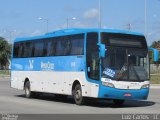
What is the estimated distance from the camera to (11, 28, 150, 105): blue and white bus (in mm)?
19891

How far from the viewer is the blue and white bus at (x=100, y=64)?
1989 centimetres

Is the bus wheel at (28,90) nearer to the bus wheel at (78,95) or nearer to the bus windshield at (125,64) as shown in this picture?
the bus wheel at (78,95)

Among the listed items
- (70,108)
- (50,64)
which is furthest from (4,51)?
(70,108)

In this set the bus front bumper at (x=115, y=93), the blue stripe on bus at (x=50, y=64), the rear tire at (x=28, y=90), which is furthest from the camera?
the rear tire at (x=28, y=90)

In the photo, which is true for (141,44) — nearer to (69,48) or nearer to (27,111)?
(69,48)

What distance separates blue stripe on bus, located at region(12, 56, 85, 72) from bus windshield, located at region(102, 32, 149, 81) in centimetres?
136

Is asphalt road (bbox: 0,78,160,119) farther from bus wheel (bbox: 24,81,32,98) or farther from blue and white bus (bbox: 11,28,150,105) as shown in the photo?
bus wheel (bbox: 24,81,32,98)

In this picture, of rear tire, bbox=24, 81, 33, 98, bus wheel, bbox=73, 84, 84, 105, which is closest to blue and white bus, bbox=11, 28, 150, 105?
bus wheel, bbox=73, 84, 84, 105

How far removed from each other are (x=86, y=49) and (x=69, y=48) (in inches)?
70.5

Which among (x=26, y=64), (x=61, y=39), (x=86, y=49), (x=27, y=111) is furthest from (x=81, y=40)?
(x=26, y=64)

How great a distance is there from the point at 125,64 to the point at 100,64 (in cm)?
102

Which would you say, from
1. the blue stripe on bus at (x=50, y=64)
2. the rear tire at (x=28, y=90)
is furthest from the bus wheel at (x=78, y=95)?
the rear tire at (x=28, y=90)

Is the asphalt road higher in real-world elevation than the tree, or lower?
lower

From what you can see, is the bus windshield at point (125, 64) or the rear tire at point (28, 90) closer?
the bus windshield at point (125, 64)
